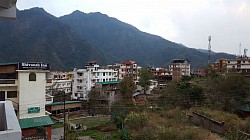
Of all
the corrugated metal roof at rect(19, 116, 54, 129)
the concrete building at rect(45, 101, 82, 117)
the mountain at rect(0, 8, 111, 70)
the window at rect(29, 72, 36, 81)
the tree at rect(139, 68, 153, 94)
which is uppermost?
the mountain at rect(0, 8, 111, 70)

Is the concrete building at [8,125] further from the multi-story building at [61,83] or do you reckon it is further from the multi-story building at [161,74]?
the multi-story building at [161,74]

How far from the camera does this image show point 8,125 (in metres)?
2.03

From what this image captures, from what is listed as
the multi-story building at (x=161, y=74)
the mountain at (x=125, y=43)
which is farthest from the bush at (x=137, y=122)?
the mountain at (x=125, y=43)

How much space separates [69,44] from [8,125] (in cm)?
6133

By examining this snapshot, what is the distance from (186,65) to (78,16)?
73193 millimetres

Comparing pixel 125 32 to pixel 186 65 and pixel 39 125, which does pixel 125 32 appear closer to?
pixel 186 65

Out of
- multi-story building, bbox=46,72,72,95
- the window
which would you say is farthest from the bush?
multi-story building, bbox=46,72,72,95

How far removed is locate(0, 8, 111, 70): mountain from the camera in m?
50.8

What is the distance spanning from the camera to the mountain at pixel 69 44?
52.7 metres

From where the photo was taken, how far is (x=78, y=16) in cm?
10838

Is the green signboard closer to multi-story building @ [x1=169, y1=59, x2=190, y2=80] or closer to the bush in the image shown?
the bush

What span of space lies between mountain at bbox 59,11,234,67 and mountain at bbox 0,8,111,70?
17042mm

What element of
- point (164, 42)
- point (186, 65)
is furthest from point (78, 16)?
point (186, 65)

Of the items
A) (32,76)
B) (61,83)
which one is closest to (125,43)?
(61,83)
